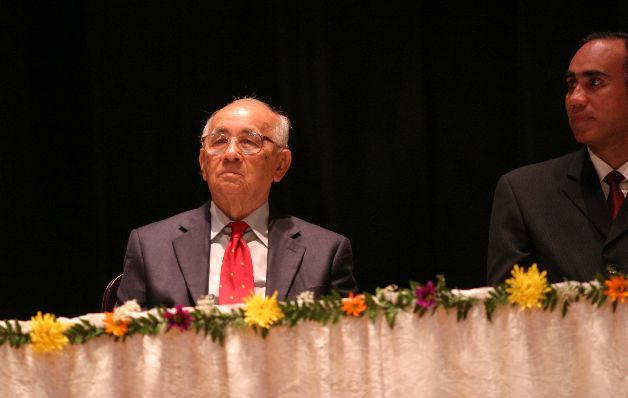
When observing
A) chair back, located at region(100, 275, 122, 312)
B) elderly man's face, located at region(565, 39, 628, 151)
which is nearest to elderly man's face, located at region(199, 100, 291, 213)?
chair back, located at region(100, 275, 122, 312)

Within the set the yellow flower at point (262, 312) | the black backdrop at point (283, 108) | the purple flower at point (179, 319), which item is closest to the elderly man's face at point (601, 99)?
the black backdrop at point (283, 108)

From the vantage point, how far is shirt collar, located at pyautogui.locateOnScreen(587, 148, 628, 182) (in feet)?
9.25

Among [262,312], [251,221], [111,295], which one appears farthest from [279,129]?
[262,312]

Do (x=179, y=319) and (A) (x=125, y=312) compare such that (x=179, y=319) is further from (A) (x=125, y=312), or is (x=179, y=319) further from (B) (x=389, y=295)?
(B) (x=389, y=295)

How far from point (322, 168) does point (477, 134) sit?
0.76 meters

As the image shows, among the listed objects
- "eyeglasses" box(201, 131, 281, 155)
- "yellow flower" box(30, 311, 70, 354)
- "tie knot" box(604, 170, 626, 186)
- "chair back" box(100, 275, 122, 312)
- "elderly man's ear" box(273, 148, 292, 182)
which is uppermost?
"eyeglasses" box(201, 131, 281, 155)

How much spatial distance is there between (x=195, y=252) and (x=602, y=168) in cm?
145

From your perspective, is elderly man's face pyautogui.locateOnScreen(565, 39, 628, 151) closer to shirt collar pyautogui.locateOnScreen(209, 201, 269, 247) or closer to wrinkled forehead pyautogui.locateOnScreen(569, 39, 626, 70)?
wrinkled forehead pyautogui.locateOnScreen(569, 39, 626, 70)

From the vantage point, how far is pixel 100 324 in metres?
1.85

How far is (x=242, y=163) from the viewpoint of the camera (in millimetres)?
2873

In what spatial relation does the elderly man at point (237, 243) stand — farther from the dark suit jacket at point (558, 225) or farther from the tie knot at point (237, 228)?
the dark suit jacket at point (558, 225)

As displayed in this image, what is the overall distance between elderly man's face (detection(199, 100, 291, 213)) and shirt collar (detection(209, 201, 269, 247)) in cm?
2

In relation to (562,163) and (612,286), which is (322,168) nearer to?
(562,163)

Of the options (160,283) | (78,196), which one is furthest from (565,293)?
(78,196)
